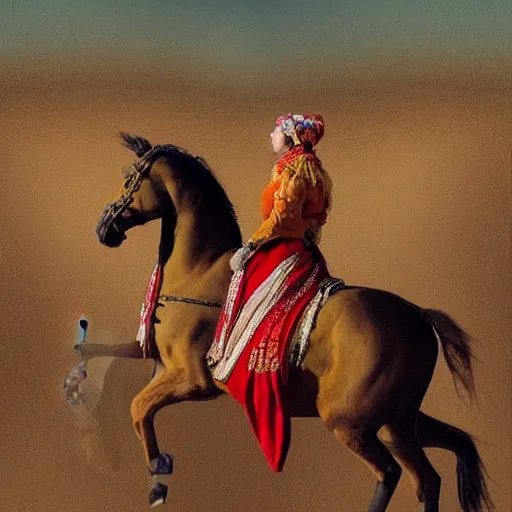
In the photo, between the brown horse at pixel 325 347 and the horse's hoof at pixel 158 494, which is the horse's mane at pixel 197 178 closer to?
the brown horse at pixel 325 347

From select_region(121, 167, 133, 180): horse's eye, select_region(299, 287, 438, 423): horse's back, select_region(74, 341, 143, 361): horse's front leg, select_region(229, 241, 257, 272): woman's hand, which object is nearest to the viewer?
select_region(299, 287, 438, 423): horse's back

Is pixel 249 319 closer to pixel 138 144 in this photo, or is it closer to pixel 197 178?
pixel 197 178

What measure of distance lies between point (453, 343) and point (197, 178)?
1.04 meters

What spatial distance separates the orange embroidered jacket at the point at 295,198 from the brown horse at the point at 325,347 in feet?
0.66

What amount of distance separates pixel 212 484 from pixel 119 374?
0.53 metres

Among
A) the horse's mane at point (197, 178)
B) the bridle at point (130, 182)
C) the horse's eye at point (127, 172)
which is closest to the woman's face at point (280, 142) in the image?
the horse's mane at point (197, 178)

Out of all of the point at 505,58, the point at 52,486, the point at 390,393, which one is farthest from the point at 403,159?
the point at 52,486

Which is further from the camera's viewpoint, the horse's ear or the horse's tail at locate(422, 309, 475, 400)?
the horse's ear

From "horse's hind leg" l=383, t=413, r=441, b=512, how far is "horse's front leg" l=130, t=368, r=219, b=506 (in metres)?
0.62

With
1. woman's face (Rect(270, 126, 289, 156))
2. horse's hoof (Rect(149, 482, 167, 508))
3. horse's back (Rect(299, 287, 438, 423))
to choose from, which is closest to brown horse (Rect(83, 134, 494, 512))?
horse's back (Rect(299, 287, 438, 423))

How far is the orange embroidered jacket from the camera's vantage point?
408 centimetres

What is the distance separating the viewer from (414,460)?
13.8 ft

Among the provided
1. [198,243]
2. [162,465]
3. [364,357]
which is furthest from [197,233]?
[162,465]

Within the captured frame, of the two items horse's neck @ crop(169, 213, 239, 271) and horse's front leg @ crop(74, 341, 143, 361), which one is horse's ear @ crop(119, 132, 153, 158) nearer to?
horse's neck @ crop(169, 213, 239, 271)
